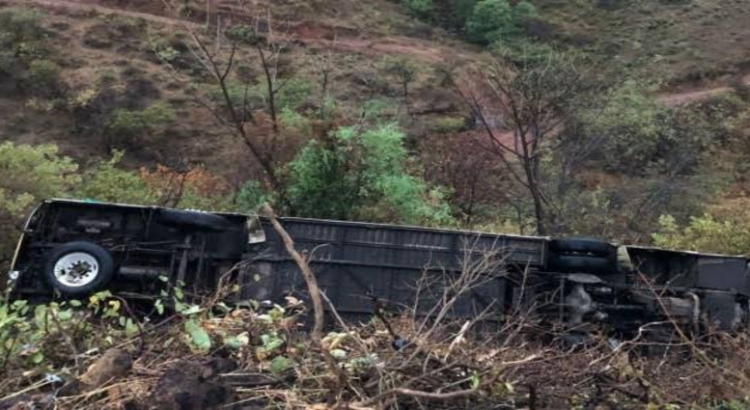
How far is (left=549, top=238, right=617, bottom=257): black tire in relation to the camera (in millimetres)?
10219

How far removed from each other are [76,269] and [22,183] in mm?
6537

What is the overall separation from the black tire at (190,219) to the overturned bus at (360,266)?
0.01 metres

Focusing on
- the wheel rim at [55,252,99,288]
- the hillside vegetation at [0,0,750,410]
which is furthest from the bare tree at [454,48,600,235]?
the wheel rim at [55,252,99,288]

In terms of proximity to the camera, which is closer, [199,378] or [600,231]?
[199,378]

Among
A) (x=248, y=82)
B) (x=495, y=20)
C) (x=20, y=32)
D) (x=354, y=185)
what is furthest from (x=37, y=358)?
(x=495, y=20)

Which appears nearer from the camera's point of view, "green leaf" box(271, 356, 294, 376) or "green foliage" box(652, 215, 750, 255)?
"green leaf" box(271, 356, 294, 376)

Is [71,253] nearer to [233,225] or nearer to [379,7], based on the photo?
[233,225]

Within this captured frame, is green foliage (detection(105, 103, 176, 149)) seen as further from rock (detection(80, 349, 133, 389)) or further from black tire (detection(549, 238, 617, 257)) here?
rock (detection(80, 349, 133, 389))

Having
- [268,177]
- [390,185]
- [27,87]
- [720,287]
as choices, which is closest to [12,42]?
[27,87]

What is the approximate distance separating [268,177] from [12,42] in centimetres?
2110

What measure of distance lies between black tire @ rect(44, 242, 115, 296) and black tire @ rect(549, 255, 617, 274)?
215 inches

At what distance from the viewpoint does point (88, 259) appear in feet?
29.9

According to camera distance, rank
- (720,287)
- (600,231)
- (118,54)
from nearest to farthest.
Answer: (720,287) → (600,231) → (118,54)

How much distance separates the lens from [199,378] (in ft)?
14.8
